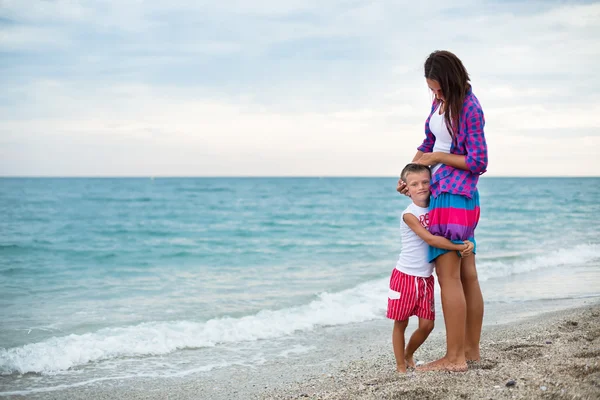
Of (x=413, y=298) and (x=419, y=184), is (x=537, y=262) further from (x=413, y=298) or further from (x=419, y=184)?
(x=419, y=184)

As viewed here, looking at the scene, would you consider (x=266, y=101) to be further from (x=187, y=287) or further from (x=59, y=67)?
(x=187, y=287)

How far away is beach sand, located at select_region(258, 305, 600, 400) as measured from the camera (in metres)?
2.76

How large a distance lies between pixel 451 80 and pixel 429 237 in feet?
3.25

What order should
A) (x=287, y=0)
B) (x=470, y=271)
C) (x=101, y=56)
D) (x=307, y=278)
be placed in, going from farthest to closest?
(x=101, y=56)
(x=287, y=0)
(x=307, y=278)
(x=470, y=271)

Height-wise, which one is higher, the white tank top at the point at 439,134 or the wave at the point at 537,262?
the white tank top at the point at 439,134

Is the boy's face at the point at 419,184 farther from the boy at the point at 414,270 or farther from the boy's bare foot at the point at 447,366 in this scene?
the boy's bare foot at the point at 447,366

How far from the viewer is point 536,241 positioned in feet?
48.9

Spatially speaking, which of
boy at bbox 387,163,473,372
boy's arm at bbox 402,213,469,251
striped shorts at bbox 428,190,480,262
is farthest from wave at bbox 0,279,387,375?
striped shorts at bbox 428,190,480,262

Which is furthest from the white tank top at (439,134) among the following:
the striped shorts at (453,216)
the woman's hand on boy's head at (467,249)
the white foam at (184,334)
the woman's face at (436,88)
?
the white foam at (184,334)

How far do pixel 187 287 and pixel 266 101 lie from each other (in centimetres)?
1524

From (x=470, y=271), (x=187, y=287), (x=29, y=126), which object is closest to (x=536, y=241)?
(x=187, y=287)

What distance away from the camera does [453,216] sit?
3.12 metres

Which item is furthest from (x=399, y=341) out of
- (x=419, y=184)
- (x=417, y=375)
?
(x=419, y=184)

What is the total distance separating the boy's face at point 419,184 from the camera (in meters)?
3.32
